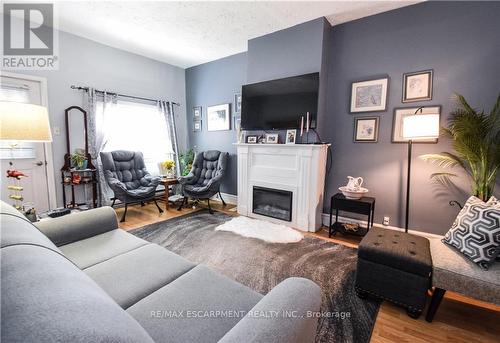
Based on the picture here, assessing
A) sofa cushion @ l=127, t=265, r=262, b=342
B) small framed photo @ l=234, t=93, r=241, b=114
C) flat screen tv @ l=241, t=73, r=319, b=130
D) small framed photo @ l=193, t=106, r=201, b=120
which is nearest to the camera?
sofa cushion @ l=127, t=265, r=262, b=342

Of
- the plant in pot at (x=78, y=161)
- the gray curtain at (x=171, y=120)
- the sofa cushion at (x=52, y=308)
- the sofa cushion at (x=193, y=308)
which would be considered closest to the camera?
the sofa cushion at (x=52, y=308)

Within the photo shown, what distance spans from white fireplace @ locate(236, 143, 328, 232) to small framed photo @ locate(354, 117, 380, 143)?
436mm

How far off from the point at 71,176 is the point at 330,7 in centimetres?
425

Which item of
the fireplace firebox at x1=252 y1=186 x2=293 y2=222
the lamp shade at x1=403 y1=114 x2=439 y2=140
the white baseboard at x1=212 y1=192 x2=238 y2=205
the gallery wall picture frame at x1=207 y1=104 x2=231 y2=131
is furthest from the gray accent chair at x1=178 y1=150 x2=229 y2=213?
the lamp shade at x1=403 y1=114 x2=439 y2=140

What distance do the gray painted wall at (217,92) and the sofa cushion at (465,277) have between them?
3.33 m

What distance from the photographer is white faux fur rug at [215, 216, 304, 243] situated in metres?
2.83

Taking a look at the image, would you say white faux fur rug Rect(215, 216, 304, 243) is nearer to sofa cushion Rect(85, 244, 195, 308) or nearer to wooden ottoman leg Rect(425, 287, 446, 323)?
wooden ottoman leg Rect(425, 287, 446, 323)

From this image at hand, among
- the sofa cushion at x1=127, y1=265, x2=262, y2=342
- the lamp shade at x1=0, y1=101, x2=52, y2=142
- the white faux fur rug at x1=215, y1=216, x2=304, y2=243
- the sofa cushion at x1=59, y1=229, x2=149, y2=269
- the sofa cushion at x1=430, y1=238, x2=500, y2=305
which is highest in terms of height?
the lamp shade at x1=0, y1=101, x2=52, y2=142

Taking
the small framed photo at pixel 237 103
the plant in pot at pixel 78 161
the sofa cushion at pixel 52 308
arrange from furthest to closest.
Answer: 1. the small framed photo at pixel 237 103
2. the plant in pot at pixel 78 161
3. the sofa cushion at pixel 52 308

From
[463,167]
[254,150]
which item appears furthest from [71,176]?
[463,167]

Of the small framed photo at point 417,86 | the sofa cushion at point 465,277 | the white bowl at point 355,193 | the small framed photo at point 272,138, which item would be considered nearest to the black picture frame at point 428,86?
the small framed photo at point 417,86

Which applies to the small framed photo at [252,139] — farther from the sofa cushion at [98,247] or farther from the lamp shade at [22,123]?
the lamp shade at [22,123]

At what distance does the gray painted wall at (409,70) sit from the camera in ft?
7.69

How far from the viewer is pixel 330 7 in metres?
2.71
